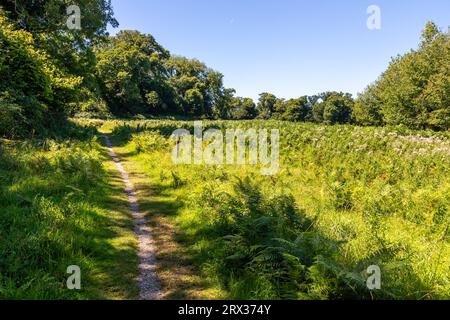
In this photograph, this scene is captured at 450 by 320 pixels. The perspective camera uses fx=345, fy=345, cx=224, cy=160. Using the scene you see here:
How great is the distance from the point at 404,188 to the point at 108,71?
147 feet

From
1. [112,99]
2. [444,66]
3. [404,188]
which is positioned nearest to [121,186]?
[404,188]

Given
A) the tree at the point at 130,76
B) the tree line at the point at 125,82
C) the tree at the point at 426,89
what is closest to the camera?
the tree line at the point at 125,82

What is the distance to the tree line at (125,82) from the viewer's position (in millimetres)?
19294

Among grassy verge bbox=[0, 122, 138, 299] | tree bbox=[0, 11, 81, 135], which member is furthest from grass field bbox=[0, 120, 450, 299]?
tree bbox=[0, 11, 81, 135]

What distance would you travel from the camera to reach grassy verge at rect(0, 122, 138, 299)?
231 inches

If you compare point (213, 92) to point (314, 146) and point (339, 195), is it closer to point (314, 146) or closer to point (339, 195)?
point (314, 146)

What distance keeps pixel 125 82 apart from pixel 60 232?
53338 mm

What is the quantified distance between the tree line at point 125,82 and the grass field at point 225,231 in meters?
5.90

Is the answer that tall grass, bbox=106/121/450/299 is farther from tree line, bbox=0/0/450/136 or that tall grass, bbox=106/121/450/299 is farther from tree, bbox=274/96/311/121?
tree, bbox=274/96/311/121

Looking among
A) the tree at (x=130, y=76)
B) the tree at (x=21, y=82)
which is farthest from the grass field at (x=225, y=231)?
the tree at (x=130, y=76)

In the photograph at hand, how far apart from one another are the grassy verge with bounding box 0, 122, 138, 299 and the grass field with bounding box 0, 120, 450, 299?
28 mm

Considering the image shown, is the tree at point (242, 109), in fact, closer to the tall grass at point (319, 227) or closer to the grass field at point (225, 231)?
the tall grass at point (319, 227)

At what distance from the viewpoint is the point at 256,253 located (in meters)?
6.75

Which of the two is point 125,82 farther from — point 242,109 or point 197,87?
point 242,109
